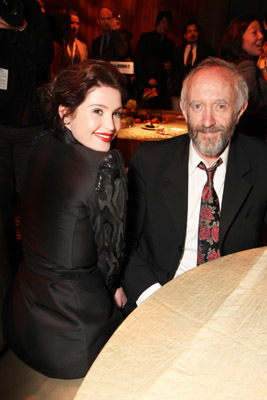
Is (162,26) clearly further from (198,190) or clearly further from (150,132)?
(198,190)

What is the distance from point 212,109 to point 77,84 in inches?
24.7

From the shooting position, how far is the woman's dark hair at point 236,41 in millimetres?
2709

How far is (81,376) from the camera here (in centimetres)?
112

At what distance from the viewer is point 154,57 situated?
19.3 ft

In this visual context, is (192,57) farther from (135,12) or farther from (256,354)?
(256,354)

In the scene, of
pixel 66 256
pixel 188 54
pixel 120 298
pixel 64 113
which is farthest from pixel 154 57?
pixel 66 256

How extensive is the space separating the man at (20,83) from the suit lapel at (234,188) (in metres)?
1.25

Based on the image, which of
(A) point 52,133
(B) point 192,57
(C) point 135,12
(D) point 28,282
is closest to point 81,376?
(D) point 28,282

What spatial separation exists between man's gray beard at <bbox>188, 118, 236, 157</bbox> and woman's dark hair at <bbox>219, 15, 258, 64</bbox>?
1.45m

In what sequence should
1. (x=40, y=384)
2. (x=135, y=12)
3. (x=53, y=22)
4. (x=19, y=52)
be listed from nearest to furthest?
(x=40, y=384) → (x=19, y=52) → (x=53, y=22) → (x=135, y=12)

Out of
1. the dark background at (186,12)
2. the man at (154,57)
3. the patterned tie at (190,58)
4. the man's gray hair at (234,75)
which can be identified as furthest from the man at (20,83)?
the dark background at (186,12)

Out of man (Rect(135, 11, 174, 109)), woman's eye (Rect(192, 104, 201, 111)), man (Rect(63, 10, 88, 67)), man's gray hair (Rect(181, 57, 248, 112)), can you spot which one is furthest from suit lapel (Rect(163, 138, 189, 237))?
man (Rect(135, 11, 174, 109))

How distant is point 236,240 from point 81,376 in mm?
899

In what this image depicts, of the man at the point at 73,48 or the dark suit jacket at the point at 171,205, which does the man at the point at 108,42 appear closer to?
the man at the point at 73,48
